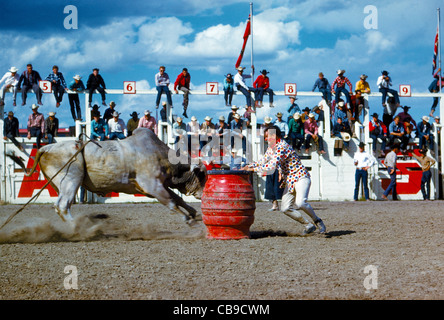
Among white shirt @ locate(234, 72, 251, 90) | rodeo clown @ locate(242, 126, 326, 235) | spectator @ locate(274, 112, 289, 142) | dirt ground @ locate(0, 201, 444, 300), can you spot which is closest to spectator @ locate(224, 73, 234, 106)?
white shirt @ locate(234, 72, 251, 90)

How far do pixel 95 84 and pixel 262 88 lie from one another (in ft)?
16.7

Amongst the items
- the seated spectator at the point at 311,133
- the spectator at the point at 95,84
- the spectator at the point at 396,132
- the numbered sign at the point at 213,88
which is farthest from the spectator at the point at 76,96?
the spectator at the point at 396,132

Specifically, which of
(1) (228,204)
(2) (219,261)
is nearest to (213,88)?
(1) (228,204)

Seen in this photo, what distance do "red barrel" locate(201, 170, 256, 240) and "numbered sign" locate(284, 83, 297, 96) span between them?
414 inches

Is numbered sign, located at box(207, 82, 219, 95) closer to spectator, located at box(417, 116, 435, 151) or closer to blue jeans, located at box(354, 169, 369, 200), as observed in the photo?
blue jeans, located at box(354, 169, 369, 200)

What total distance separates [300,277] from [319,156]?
1354cm

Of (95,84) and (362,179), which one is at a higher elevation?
(95,84)

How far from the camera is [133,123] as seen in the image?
58.2 feet

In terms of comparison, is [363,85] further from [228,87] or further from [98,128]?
[98,128]

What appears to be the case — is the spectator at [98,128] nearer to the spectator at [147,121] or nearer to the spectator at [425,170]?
the spectator at [147,121]

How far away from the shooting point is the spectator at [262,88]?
1877cm

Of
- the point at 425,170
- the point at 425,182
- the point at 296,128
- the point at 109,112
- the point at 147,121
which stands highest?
the point at 109,112

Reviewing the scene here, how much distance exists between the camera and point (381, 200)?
1903 centimetres

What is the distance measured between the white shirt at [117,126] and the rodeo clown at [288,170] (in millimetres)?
8994
